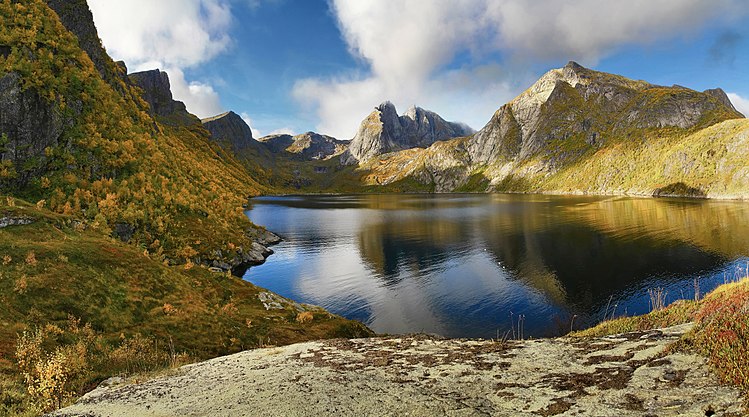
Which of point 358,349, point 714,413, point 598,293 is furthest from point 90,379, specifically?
point 598,293

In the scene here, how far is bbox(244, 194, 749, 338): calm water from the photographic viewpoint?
40.3 m

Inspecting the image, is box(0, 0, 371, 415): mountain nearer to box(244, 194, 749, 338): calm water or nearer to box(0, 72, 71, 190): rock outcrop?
box(0, 72, 71, 190): rock outcrop

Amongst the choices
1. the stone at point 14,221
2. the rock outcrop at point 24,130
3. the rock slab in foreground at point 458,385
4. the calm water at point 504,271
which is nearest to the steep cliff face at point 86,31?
the rock outcrop at point 24,130

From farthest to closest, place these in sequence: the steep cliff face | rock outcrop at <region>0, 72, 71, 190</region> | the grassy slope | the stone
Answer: the steep cliff face, the grassy slope, rock outcrop at <region>0, 72, 71, 190</region>, the stone

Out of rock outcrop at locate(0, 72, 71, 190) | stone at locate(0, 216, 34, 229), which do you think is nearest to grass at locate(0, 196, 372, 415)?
stone at locate(0, 216, 34, 229)

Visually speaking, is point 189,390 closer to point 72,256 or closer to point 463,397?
point 463,397

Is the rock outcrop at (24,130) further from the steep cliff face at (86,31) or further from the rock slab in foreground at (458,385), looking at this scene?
the rock slab in foreground at (458,385)

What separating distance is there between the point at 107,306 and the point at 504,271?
51.8 meters

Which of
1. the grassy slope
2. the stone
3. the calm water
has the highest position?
the grassy slope

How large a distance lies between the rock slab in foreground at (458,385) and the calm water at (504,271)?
25594 mm

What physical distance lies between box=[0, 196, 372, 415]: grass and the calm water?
49.4ft

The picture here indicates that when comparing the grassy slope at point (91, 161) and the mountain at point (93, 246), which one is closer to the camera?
the mountain at point (93, 246)

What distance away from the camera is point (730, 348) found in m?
7.44

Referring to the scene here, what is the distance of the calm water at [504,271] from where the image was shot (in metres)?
40.3
